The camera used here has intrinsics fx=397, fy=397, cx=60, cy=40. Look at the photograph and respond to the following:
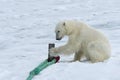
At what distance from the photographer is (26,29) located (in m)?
11.6

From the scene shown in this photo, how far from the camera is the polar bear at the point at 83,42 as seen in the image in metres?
6.07

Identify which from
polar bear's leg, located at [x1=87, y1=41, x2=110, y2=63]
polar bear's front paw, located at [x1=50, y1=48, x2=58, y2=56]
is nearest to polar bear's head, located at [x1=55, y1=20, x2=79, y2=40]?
polar bear's front paw, located at [x1=50, y1=48, x2=58, y2=56]

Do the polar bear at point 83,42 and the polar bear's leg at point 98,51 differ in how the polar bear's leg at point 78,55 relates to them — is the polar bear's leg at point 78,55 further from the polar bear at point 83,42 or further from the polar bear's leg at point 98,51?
the polar bear's leg at point 98,51

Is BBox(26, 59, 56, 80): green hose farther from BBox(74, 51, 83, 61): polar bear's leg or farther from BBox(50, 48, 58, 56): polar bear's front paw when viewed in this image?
BBox(74, 51, 83, 61): polar bear's leg

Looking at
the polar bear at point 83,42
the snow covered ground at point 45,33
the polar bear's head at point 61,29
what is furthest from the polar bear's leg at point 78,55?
the polar bear's head at point 61,29

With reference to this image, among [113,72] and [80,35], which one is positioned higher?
[80,35]

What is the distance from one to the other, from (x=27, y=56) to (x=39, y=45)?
54.7 inches

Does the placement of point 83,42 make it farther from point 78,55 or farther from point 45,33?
point 45,33

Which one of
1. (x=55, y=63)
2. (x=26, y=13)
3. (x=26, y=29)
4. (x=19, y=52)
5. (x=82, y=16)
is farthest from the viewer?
(x=26, y=13)

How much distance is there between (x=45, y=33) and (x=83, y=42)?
476cm

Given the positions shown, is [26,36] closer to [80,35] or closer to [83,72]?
[80,35]

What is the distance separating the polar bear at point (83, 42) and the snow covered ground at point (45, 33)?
0.19 metres

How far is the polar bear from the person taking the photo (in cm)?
607

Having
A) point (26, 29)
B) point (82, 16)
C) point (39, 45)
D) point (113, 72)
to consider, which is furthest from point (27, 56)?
point (82, 16)
